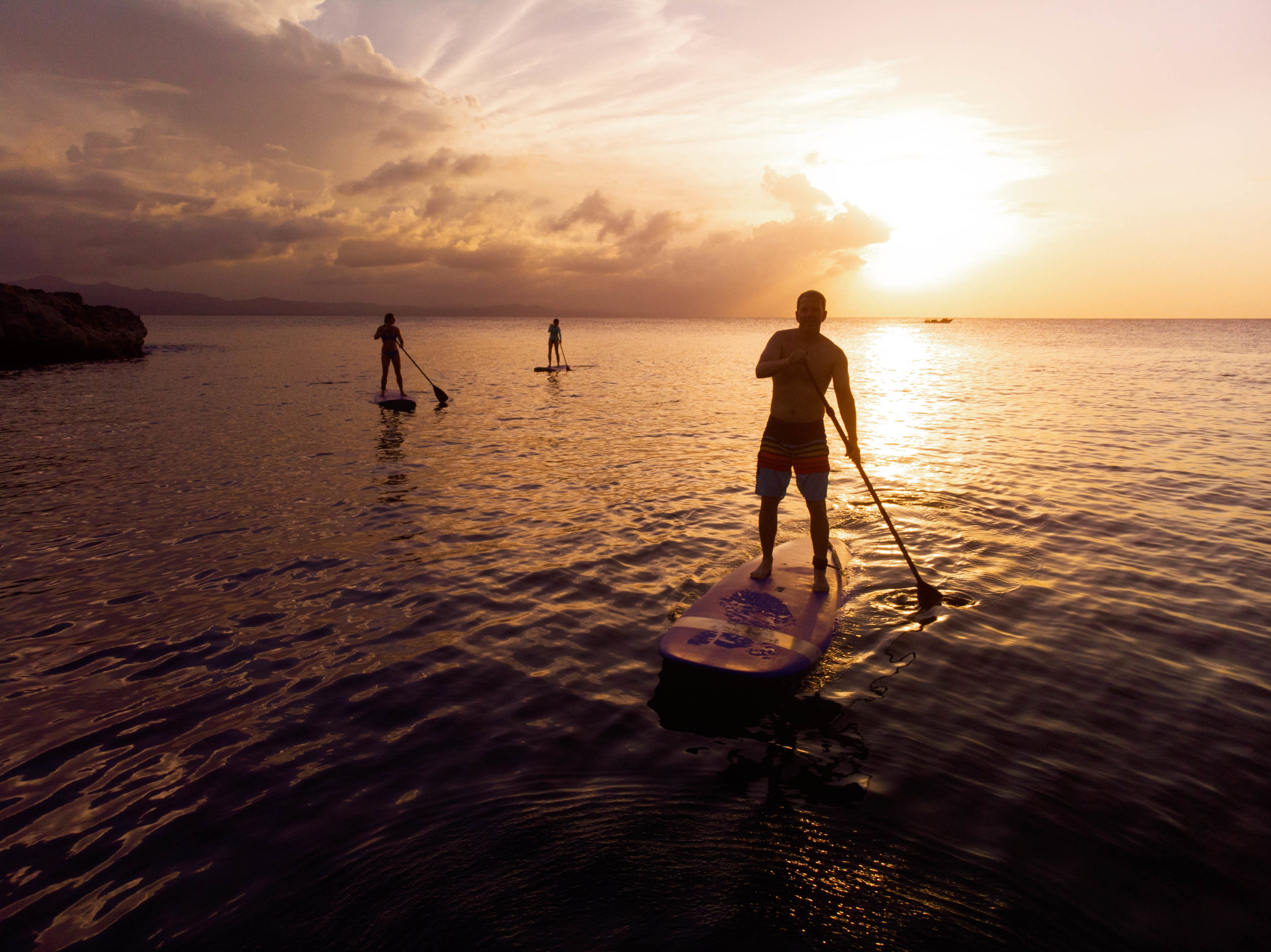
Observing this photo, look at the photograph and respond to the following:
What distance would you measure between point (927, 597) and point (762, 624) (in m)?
2.42

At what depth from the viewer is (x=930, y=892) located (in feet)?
11.1

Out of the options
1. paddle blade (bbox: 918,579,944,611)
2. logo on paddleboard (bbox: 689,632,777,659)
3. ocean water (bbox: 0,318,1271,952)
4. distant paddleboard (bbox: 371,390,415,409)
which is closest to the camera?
ocean water (bbox: 0,318,1271,952)

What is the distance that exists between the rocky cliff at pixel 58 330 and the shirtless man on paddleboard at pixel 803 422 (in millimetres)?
43234

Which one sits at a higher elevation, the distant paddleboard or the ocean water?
the distant paddleboard

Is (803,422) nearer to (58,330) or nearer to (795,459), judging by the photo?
(795,459)

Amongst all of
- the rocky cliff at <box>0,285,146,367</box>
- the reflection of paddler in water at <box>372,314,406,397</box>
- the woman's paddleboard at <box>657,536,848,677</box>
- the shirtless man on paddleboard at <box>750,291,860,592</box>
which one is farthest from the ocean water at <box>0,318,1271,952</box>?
the rocky cliff at <box>0,285,146,367</box>

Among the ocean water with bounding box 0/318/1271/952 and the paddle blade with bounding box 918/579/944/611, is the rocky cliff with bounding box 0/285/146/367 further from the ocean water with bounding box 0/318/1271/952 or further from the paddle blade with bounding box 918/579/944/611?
the paddle blade with bounding box 918/579/944/611

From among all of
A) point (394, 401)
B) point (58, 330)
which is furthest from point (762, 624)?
point (58, 330)

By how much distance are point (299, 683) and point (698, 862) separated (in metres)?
3.76

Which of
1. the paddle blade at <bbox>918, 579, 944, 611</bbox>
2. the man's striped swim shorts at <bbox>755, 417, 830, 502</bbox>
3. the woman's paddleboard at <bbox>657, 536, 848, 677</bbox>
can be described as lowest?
the paddle blade at <bbox>918, 579, 944, 611</bbox>

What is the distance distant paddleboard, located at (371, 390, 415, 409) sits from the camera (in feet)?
66.2

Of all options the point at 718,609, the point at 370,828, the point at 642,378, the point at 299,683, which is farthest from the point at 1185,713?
the point at 642,378

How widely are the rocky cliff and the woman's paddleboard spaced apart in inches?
1712

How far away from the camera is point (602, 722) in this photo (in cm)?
490
